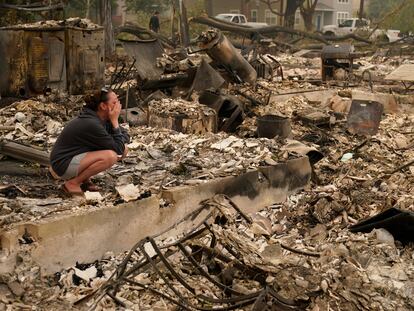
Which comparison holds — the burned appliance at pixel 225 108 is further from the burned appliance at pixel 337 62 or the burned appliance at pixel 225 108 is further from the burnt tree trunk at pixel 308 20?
the burnt tree trunk at pixel 308 20

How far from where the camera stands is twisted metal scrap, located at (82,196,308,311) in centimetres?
454

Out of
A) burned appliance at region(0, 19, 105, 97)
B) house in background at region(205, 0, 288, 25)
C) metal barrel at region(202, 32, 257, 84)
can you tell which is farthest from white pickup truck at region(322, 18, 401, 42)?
burned appliance at region(0, 19, 105, 97)

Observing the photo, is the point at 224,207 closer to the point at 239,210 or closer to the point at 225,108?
the point at 239,210

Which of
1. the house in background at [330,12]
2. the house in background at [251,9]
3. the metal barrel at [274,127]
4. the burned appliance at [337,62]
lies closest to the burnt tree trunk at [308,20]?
the house in background at [251,9]

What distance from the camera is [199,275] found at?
211 inches

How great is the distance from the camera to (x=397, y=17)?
31.2 m

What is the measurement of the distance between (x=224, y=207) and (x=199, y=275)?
43.1 inches

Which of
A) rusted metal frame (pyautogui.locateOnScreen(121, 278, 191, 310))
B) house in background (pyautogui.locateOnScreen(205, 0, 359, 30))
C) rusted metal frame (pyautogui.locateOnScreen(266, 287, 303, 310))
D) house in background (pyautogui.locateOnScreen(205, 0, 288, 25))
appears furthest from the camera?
house in background (pyautogui.locateOnScreen(205, 0, 288, 25))

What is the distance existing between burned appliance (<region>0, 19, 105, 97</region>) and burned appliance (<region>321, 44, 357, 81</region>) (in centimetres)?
738

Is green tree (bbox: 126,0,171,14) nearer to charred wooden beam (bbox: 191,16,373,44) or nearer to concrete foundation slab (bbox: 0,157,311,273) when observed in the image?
charred wooden beam (bbox: 191,16,373,44)

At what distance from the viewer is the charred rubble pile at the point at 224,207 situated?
4781 mm

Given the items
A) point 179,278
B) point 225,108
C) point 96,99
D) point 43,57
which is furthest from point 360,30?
point 179,278

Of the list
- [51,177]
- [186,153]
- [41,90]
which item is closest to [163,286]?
[51,177]

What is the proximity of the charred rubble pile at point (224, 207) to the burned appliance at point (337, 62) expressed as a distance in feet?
13.2
